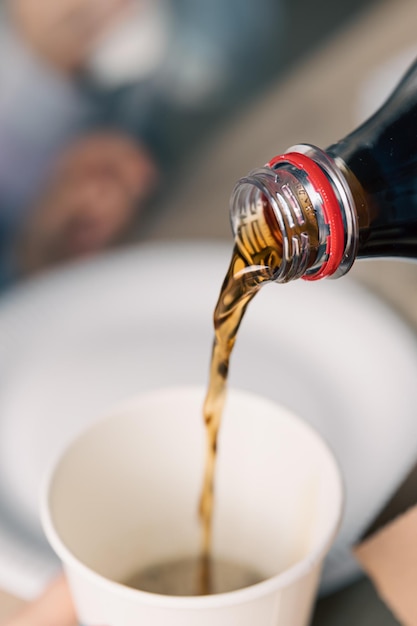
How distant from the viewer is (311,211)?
0.34 meters

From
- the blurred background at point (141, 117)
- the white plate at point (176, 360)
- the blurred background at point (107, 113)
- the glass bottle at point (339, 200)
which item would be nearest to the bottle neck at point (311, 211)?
the glass bottle at point (339, 200)

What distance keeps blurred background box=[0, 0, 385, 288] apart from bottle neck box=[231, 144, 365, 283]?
0.38 metres

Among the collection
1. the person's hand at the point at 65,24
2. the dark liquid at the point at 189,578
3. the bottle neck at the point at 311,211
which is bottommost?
the dark liquid at the point at 189,578

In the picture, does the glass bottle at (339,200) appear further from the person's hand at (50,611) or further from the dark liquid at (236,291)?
the person's hand at (50,611)

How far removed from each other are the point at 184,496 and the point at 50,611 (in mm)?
83

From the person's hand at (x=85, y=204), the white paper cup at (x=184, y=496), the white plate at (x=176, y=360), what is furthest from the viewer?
the person's hand at (x=85, y=204)

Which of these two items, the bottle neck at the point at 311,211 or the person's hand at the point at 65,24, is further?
the person's hand at the point at 65,24

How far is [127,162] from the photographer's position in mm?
782

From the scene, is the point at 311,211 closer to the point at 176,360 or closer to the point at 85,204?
the point at 176,360

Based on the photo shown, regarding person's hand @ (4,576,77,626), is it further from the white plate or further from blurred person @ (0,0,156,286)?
blurred person @ (0,0,156,286)

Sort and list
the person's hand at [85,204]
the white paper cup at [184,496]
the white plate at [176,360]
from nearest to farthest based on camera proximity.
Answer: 1. the white paper cup at [184,496]
2. the white plate at [176,360]
3. the person's hand at [85,204]

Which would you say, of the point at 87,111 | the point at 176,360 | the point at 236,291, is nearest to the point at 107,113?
the point at 87,111

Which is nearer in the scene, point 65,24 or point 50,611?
point 50,611

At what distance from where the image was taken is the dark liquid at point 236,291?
364 mm
